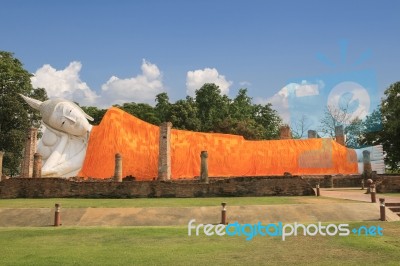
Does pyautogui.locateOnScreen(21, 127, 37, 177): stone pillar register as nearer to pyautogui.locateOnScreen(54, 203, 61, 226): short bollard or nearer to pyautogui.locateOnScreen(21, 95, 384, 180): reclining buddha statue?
pyautogui.locateOnScreen(21, 95, 384, 180): reclining buddha statue

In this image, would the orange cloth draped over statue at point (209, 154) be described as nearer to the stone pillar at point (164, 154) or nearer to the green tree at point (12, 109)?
the stone pillar at point (164, 154)

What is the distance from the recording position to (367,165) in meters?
25.6

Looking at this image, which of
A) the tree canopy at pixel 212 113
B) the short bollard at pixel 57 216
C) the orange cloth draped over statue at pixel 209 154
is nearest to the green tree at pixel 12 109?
the tree canopy at pixel 212 113

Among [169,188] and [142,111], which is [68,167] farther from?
[142,111]

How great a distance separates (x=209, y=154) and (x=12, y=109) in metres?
20.4

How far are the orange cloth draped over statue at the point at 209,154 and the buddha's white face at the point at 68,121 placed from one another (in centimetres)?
82

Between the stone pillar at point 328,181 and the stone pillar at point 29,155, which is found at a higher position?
the stone pillar at point 29,155

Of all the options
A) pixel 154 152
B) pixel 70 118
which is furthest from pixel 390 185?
pixel 70 118

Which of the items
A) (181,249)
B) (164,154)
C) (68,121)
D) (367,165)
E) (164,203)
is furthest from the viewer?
(68,121)

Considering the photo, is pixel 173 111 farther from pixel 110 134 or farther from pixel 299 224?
pixel 299 224

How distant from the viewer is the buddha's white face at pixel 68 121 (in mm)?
26312

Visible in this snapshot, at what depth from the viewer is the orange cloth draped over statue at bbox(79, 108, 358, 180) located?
24.9 metres

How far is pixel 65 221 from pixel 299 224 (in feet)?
21.6

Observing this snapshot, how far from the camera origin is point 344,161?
85.9 ft
